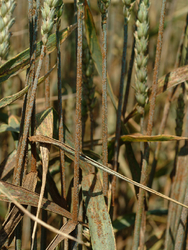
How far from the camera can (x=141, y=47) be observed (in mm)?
664

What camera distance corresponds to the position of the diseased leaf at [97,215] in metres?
0.62

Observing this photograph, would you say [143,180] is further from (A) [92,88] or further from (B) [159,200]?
(B) [159,200]

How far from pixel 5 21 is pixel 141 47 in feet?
1.05

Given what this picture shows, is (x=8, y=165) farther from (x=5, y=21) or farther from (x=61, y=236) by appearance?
(x=5, y=21)

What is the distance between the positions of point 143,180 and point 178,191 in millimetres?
184

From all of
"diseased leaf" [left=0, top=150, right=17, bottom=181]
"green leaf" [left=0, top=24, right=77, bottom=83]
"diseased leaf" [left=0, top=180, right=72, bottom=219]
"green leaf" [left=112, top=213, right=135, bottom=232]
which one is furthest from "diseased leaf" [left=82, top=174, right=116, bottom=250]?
"green leaf" [left=112, top=213, right=135, bottom=232]

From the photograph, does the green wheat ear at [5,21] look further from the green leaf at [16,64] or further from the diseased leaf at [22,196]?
the diseased leaf at [22,196]

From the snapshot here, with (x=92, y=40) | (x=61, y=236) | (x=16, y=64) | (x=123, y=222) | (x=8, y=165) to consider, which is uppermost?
(x=92, y=40)

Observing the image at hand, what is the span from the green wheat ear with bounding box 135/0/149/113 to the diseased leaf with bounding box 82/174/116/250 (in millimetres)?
254

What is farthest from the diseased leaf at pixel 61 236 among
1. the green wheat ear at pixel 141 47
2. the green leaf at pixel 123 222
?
the green leaf at pixel 123 222

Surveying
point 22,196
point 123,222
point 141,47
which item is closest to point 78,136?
point 22,196

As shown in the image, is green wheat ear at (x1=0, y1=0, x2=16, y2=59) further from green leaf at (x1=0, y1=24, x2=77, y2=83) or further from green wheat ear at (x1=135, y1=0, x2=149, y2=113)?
green wheat ear at (x1=135, y1=0, x2=149, y2=113)

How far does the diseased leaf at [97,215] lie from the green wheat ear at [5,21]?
0.37 m

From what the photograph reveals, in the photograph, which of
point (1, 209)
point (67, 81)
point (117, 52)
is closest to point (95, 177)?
point (1, 209)
